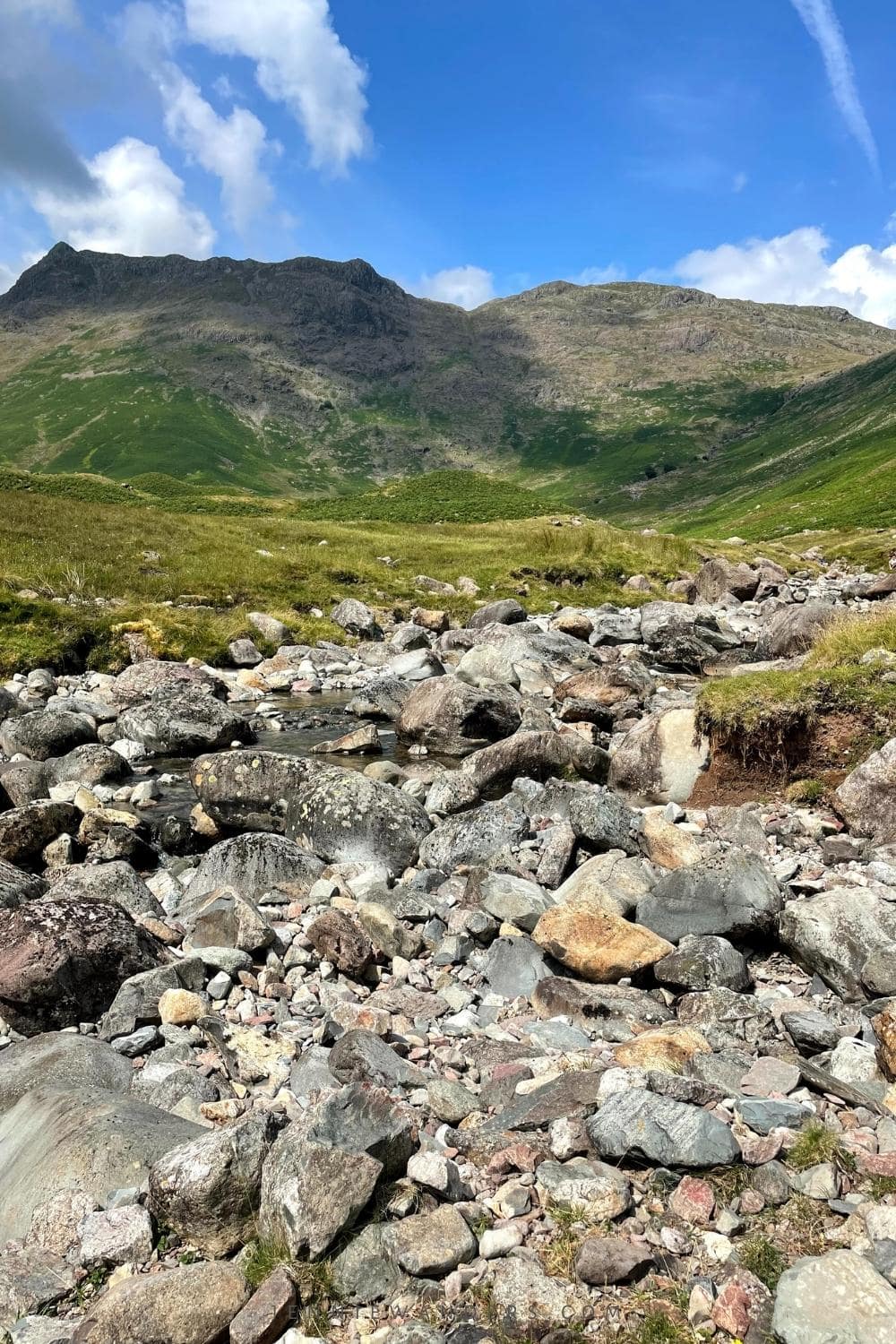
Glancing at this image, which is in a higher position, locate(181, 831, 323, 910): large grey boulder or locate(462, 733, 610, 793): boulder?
locate(462, 733, 610, 793): boulder

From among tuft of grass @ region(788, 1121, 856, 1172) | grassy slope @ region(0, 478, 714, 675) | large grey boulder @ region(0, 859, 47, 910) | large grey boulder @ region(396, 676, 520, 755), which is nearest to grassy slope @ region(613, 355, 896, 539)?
grassy slope @ region(0, 478, 714, 675)

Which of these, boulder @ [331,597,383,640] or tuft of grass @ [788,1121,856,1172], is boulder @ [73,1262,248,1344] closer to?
tuft of grass @ [788,1121,856,1172]

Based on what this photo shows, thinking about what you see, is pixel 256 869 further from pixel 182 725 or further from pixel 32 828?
pixel 182 725

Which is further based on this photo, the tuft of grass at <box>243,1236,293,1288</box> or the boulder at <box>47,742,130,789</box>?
the boulder at <box>47,742,130,789</box>

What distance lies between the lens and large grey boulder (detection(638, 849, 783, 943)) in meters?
9.97

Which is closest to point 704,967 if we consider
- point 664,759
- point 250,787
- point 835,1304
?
point 835,1304

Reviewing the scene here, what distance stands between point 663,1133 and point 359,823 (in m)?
9.23

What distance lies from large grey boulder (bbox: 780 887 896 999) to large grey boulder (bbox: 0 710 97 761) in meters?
18.1

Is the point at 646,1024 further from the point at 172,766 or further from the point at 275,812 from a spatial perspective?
the point at 172,766

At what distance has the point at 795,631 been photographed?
30109 millimetres

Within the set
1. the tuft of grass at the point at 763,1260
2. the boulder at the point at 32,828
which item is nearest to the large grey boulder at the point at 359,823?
the boulder at the point at 32,828

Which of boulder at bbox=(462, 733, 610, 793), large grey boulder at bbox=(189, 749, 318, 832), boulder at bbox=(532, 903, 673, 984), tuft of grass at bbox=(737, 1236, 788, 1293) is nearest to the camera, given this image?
tuft of grass at bbox=(737, 1236, 788, 1293)

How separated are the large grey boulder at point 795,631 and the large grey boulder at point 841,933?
69.3 ft

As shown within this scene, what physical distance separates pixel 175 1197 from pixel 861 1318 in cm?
420
